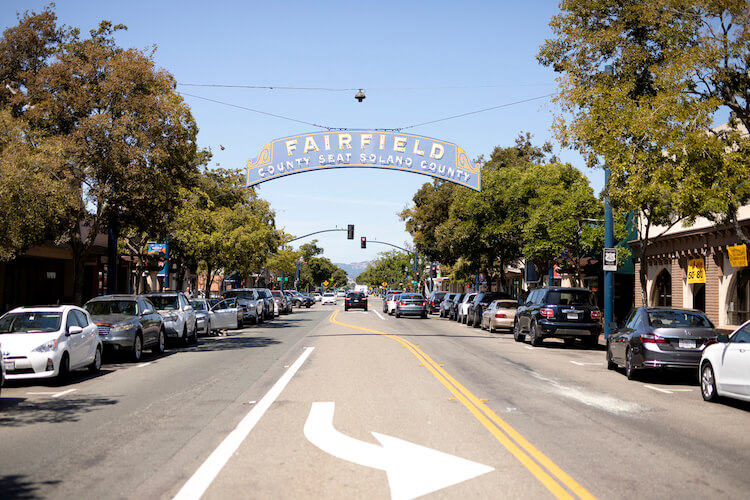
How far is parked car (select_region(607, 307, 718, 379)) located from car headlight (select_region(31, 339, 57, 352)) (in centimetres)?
1153

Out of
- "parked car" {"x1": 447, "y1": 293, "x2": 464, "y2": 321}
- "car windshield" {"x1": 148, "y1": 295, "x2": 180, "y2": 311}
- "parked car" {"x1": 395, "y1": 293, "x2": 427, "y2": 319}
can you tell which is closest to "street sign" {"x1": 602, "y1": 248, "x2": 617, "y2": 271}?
"car windshield" {"x1": 148, "y1": 295, "x2": 180, "y2": 311}

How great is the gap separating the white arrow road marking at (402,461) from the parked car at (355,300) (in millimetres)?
53145

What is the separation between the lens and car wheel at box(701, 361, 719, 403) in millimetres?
12320

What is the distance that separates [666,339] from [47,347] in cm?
1202

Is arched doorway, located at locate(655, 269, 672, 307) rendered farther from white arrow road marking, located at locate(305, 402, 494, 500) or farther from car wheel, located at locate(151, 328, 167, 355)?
white arrow road marking, located at locate(305, 402, 494, 500)

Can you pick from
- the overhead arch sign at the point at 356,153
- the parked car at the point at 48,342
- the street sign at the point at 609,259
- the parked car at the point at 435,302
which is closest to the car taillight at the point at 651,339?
the street sign at the point at 609,259

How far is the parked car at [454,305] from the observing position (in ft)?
144

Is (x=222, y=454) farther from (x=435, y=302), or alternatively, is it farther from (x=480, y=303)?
(x=435, y=302)

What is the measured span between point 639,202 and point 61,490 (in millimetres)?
15203

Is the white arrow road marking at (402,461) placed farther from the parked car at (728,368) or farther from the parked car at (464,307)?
the parked car at (464,307)

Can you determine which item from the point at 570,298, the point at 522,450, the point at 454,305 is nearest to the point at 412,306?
the point at 454,305

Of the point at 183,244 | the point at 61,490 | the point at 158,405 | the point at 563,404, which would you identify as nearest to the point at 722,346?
the point at 563,404

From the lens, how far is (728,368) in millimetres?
11695

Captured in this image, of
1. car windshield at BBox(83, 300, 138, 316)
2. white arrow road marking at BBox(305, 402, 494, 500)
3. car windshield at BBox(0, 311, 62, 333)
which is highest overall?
car windshield at BBox(83, 300, 138, 316)
